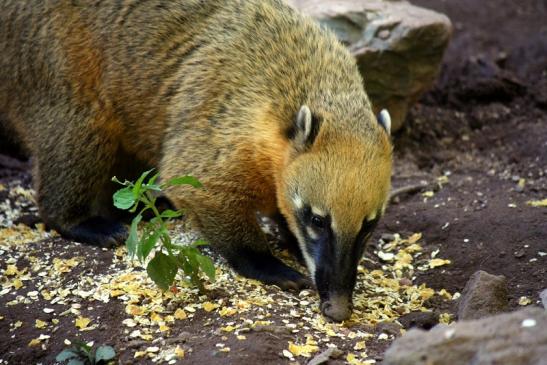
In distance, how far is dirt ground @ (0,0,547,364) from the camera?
4.90 metres

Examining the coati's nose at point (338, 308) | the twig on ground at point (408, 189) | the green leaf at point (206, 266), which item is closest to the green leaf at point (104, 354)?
the green leaf at point (206, 266)

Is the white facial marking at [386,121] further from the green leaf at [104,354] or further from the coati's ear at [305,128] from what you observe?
the green leaf at [104,354]

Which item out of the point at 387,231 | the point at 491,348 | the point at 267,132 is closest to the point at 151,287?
the point at 267,132

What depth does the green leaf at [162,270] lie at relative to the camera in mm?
5152

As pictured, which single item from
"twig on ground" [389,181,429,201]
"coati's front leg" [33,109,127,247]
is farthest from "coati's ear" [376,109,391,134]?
"coati's front leg" [33,109,127,247]

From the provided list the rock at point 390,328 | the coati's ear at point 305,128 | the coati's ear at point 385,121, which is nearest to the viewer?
the rock at point 390,328

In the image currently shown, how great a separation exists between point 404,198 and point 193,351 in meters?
3.27

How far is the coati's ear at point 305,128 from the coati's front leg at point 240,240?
757 millimetres

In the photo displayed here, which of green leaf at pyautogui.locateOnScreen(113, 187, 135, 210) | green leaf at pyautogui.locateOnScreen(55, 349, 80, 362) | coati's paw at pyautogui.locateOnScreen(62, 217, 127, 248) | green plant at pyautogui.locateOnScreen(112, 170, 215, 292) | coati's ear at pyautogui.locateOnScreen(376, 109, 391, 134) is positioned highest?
coati's ear at pyautogui.locateOnScreen(376, 109, 391, 134)

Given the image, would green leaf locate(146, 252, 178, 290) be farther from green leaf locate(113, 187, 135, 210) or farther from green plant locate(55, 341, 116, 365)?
green plant locate(55, 341, 116, 365)

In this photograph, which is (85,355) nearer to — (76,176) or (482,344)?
(76,176)

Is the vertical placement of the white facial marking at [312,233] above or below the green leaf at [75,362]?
above

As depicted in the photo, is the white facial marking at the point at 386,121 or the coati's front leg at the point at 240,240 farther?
the coati's front leg at the point at 240,240

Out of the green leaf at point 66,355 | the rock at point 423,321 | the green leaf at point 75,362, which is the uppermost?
the green leaf at point 66,355
